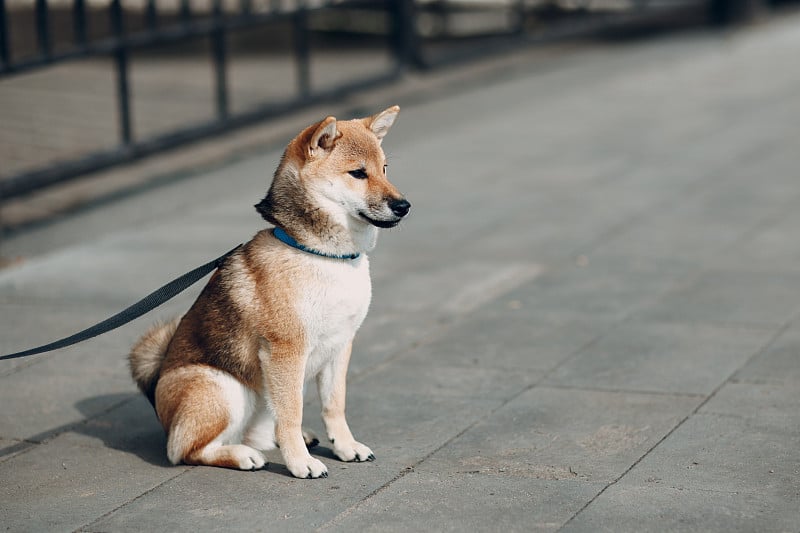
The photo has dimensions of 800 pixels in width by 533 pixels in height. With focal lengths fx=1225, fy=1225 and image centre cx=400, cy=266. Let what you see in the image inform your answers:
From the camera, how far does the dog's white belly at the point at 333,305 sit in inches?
186

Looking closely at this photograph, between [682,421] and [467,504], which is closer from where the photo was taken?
[467,504]

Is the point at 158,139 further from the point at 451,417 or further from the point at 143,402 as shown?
the point at 451,417

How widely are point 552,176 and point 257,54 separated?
4842 millimetres

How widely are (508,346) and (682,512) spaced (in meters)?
2.31

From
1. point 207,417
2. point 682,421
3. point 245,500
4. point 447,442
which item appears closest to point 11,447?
point 207,417

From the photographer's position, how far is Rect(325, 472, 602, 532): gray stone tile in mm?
4426

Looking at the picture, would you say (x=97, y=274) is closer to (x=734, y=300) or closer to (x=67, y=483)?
(x=67, y=483)

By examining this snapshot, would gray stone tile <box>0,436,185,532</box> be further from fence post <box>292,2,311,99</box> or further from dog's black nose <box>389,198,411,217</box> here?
fence post <box>292,2,311,99</box>

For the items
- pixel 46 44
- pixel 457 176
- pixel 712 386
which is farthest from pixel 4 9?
pixel 712 386

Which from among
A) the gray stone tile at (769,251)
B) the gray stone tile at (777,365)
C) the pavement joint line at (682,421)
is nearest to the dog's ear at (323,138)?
the pavement joint line at (682,421)

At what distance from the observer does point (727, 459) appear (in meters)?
4.98

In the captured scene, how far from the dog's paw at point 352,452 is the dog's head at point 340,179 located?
0.96 meters

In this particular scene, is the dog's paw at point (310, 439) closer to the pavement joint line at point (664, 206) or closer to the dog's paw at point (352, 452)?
the dog's paw at point (352, 452)

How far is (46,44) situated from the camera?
986 centimetres
